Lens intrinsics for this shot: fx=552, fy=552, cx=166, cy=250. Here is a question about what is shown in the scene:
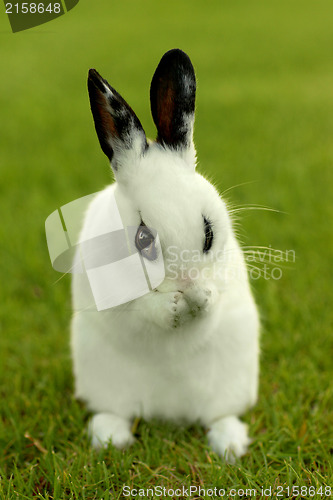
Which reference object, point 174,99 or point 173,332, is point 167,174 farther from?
point 173,332

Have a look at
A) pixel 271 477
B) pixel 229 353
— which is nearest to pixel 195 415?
pixel 229 353

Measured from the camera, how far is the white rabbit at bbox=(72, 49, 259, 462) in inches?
76.6

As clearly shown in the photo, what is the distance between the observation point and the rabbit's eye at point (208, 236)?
199 centimetres

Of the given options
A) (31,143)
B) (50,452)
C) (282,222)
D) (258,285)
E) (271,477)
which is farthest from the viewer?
(31,143)

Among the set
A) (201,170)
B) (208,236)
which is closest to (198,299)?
(208,236)

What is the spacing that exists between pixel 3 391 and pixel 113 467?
98cm

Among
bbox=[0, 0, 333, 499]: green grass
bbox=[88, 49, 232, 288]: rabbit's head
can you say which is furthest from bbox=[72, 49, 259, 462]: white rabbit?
bbox=[0, 0, 333, 499]: green grass

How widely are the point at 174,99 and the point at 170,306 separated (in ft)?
2.52

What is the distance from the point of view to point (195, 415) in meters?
2.66

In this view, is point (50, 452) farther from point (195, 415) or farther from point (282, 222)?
point (282, 222)

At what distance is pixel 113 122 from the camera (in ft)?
6.53

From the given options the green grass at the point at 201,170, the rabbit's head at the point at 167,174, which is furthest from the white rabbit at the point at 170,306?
the green grass at the point at 201,170

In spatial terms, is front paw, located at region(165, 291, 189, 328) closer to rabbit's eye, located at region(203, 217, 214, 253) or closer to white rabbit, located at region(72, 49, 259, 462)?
white rabbit, located at region(72, 49, 259, 462)

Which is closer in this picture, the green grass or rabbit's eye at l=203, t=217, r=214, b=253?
rabbit's eye at l=203, t=217, r=214, b=253
